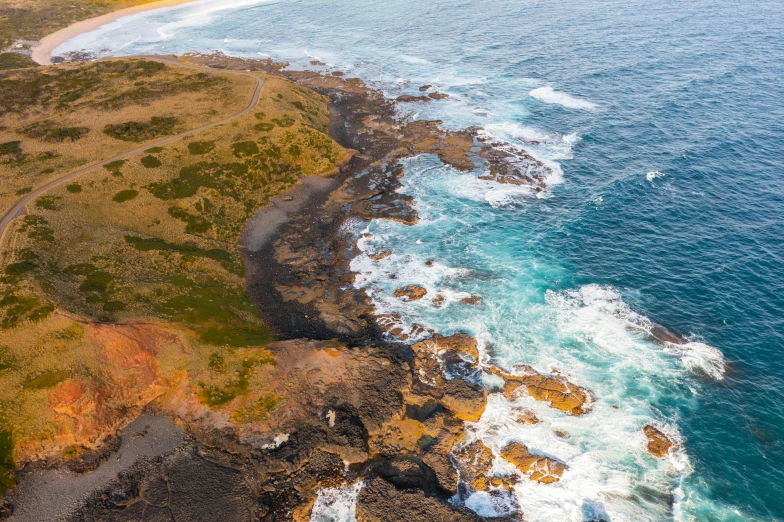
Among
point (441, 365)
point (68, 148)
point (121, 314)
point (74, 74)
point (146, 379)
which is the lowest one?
point (441, 365)

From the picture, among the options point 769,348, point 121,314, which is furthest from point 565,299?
point 121,314

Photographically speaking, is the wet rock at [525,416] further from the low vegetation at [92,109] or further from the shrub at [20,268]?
the low vegetation at [92,109]

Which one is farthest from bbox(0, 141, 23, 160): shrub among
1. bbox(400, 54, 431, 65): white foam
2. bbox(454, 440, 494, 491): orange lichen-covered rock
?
bbox(400, 54, 431, 65): white foam

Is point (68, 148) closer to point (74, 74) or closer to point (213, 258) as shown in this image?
point (213, 258)

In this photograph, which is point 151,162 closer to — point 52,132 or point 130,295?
point 52,132

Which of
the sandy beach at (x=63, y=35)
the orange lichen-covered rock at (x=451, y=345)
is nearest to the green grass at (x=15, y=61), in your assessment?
the sandy beach at (x=63, y=35)

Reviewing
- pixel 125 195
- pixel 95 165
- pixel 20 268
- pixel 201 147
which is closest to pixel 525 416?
pixel 20 268
